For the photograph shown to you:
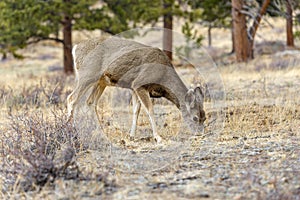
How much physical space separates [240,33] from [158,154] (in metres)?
13.8

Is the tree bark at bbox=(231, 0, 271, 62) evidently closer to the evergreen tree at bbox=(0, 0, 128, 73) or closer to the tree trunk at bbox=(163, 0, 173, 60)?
the tree trunk at bbox=(163, 0, 173, 60)

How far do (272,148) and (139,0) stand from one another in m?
14.6

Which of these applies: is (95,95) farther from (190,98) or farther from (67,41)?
(67,41)

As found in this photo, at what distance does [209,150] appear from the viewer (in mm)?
7145

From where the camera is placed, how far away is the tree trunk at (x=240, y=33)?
1941 cm

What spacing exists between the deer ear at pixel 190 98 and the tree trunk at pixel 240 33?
11371mm

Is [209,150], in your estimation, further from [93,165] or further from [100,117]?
[100,117]

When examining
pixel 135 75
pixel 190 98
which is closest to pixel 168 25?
pixel 135 75

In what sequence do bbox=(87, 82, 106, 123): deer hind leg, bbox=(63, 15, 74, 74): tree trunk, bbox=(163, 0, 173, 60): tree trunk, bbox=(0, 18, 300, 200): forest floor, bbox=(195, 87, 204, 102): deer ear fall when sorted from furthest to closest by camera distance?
1. bbox=(63, 15, 74, 74): tree trunk
2. bbox=(163, 0, 173, 60): tree trunk
3. bbox=(87, 82, 106, 123): deer hind leg
4. bbox=(195, 87, 204, 102): deer ear
5. bbox=(0, 18, 300, 200): forest floor

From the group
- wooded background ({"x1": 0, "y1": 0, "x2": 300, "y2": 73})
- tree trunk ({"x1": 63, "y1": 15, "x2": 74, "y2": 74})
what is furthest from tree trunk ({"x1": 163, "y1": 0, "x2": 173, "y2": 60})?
tree trunk ({"x1": 63, "y1": 15, "x2": 74, "y2": 74})

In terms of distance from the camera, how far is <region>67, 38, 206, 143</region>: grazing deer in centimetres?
855

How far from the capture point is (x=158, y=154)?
7.05 metres

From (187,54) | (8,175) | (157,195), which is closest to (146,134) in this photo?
(8,175)

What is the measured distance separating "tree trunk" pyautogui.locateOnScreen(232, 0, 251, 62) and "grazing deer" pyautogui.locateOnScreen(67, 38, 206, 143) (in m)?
11.0
